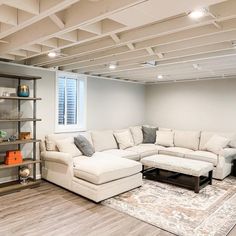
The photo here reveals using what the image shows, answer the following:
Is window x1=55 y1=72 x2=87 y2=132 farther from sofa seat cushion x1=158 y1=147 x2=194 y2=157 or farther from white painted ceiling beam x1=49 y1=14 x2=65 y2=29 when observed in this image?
white painted ceiling beam x1=49 y1=14 x2=65 y2=29

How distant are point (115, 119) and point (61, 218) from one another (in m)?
3.56

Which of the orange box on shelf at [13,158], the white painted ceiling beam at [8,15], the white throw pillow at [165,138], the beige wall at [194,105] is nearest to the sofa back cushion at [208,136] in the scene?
the beige wall at [194,105]

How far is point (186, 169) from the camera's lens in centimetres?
416

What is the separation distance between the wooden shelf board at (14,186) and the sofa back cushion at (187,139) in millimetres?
3481

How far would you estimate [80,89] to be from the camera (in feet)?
18.1

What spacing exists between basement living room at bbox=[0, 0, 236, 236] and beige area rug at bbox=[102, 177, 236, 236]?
0.9 inches

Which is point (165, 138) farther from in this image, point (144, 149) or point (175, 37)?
point (175, 37)

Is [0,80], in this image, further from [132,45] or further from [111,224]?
[111,224]

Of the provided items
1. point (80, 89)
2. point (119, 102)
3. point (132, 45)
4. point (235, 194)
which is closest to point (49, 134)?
point (80, 89)

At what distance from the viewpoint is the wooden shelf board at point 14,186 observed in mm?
3876

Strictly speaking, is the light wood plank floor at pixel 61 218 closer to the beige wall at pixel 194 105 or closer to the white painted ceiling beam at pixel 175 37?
the white painted ceiling beam at pixel 175 37

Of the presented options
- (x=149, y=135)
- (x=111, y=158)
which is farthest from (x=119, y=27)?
(x=149, y=135)

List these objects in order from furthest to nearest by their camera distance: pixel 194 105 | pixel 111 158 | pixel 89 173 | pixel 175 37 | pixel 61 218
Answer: pixel 194 105 → pixel 111 158 → pixel 89 173 → pixel 61 218 → pixel 175 37

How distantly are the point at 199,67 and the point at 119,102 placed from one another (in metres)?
2.55
